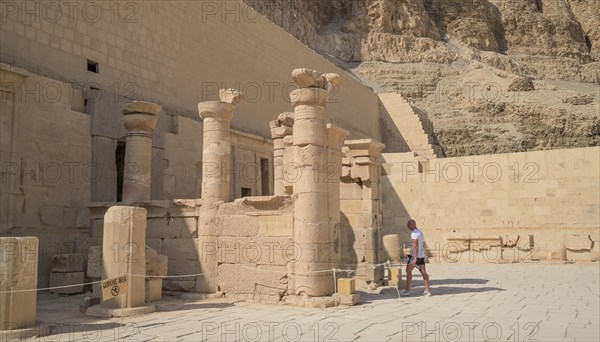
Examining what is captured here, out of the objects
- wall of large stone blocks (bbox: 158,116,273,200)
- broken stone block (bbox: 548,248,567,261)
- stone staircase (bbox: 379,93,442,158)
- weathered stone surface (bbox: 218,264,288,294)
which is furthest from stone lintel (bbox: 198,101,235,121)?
stone staircase (bbox: 379,93,442,158)

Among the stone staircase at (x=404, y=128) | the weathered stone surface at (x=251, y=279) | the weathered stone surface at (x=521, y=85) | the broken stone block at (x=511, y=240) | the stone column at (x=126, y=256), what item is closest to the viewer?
the stone column at (x=126, y=256)

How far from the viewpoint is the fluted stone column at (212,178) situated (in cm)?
988

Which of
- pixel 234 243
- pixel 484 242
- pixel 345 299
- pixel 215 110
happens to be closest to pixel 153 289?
pixel 234 243

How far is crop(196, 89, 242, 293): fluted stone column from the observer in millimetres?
9875

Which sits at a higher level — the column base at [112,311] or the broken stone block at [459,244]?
the broken stone block at [459,244]

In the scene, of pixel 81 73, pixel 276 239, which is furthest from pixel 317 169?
pixel 81 73

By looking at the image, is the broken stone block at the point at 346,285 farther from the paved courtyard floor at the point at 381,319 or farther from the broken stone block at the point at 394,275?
the broken stone block at the point at 394,275

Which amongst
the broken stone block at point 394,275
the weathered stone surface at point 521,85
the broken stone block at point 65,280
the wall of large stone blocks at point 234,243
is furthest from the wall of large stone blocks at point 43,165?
the weathered stone surface at point 521,85

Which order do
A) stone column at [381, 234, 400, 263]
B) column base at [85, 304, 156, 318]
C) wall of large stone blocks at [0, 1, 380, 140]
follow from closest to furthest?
1. column base at [85, 304, 156, 318]
2. wall of large stone blocks at [0, 1, 380, 140]
3. stone column at [381, 234, 400, 263]

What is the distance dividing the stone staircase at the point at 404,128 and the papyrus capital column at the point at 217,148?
1937cm

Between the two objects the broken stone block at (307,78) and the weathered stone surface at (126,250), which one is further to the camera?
the broken stone block at (307,78)

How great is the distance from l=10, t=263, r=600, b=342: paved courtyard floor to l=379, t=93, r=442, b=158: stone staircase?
19.2 m

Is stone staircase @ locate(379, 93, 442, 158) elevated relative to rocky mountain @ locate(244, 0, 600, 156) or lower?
lower

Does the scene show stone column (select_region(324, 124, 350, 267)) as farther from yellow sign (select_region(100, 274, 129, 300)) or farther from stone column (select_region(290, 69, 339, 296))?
yellow sign (select_region(100, 274, 129, 300))
